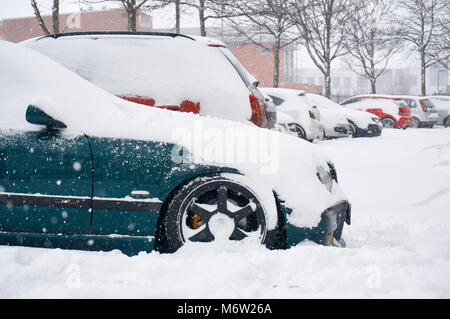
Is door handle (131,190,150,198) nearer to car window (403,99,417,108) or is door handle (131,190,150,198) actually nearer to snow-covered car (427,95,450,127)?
car window (403,99,417,108)

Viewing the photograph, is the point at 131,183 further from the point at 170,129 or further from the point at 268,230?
the point at 268,230

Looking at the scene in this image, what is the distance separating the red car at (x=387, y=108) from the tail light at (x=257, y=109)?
13883mm

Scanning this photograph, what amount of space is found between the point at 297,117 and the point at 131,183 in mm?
8171

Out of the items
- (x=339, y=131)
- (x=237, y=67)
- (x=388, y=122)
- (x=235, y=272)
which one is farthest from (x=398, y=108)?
(x=235, y=272)

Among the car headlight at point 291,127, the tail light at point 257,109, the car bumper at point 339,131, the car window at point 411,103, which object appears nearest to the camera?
the tail light at point 257,109

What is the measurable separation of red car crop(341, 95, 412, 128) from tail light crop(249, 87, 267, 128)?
13.9m

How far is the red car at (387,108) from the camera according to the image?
17.2m

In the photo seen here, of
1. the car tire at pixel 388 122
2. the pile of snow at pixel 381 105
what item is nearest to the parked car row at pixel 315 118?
the pile of snow at pixel 381 105

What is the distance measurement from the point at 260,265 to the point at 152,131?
1.07 m

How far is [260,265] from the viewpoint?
2684 millimetres

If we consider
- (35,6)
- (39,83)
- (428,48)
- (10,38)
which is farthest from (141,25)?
(39,83)

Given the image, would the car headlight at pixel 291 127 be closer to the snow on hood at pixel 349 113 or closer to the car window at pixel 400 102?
the snow on hood at pixel 349 113

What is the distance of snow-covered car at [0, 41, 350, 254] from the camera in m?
2.79
